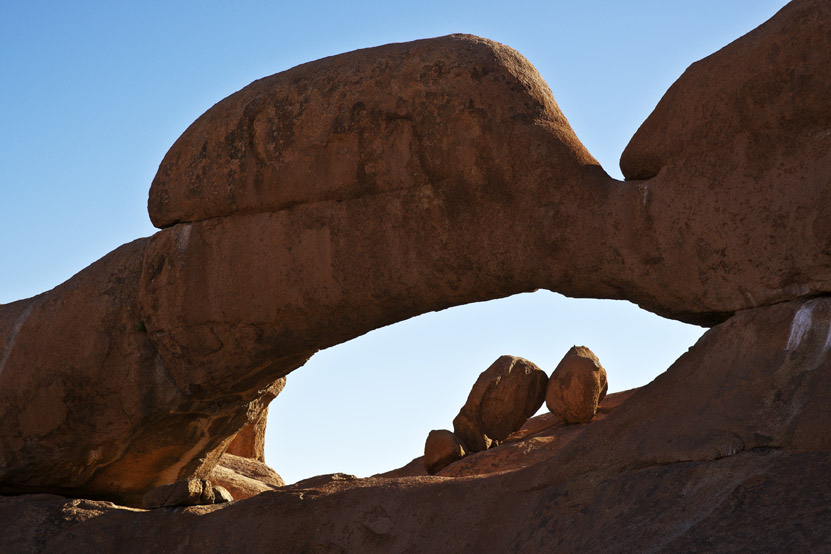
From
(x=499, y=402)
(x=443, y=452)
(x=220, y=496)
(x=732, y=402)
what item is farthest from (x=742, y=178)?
(x=499, y=402)

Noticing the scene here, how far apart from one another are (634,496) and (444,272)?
2070mm

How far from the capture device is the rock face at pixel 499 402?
1158 cm

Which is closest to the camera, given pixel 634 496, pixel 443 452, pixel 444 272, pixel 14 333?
pixel 634 496

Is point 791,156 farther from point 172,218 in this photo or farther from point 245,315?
point 172,218

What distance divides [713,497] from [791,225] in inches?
63.5

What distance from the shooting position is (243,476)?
10.7 m

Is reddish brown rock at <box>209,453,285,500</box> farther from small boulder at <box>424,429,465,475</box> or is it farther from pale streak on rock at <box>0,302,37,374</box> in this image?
pale streak on rock at <box>0,302,37,374</box>

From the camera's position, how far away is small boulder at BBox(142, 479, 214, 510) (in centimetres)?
738

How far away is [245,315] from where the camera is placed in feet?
23.3

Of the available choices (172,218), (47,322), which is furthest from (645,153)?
(47,322)

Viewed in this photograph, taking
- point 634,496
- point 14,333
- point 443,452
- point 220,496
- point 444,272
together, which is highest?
point 14,333

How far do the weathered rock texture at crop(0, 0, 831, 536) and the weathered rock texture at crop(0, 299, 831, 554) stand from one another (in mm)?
17

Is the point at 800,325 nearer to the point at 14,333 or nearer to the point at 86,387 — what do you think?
the point at 86,387

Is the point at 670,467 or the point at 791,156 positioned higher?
the point at 791,156
